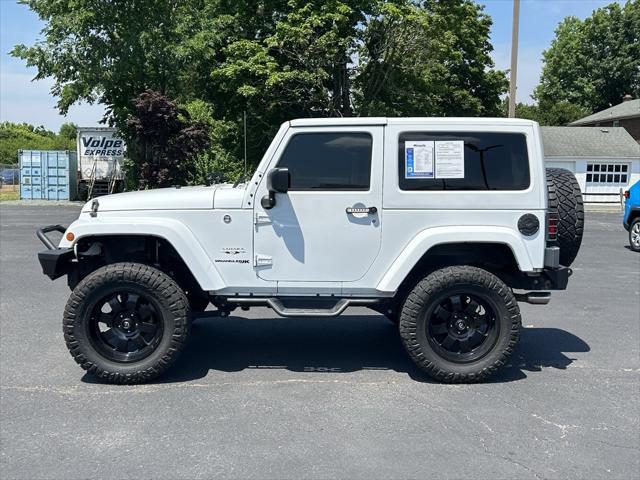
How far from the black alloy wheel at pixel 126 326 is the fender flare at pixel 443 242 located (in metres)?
1.88

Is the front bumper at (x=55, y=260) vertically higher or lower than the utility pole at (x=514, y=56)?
lower

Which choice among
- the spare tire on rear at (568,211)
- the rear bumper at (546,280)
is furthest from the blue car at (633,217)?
the rear bumper at (546,280)

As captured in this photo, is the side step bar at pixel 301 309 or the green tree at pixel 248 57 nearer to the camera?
the side step bar at pixel 301 309

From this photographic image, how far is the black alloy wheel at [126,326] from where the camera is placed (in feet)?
16.4

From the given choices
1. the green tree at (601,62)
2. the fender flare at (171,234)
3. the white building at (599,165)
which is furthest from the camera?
the green tree at (601,62)

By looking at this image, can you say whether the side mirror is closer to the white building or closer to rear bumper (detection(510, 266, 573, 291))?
rear bumper (detection(510, 266, 573, 291))

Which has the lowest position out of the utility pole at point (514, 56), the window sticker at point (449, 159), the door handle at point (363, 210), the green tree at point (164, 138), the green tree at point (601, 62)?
the door handle at point (363, 210)

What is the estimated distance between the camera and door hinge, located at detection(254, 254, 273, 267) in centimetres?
498

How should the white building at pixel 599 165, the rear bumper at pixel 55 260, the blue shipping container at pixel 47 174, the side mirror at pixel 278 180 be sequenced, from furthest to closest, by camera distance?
1. the white building at pixel 599 165
2. the blue shipping container at pixel 47 174
3. the rear bumper at pixel 55 260
4. the side mirror at pixel 278 180

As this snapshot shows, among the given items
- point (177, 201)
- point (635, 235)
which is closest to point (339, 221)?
point (177, 201)

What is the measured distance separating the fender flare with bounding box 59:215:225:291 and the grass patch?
96.0 feet

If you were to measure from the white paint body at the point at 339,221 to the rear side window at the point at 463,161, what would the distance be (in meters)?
0.06

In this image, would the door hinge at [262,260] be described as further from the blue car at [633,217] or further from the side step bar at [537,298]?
the blue car at [633,217]

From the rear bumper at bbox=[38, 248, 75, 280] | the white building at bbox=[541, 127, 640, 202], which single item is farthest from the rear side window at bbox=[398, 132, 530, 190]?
the white building at bbox=[541, 127, 640, 202]
